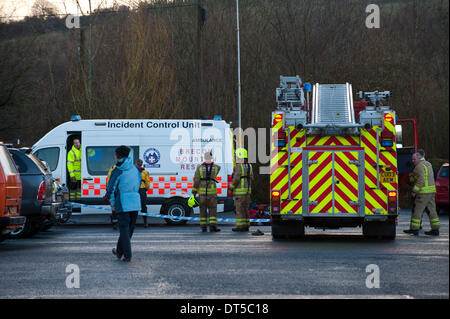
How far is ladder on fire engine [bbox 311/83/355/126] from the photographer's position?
1491cm

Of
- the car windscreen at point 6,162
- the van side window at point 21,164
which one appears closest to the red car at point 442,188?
the van side window at point 21,164

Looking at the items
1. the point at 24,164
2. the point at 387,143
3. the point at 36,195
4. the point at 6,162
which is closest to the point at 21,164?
the point at 24,164

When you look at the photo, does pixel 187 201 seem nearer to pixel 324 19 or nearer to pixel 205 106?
pixel 205 106

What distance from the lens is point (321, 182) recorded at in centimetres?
1485

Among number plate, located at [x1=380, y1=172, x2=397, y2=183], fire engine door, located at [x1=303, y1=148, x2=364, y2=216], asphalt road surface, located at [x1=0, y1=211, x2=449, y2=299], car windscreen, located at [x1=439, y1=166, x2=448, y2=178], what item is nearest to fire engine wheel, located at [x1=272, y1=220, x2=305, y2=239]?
asphalt road surface, located at [x1=0, y1=211, x2=449, y2=299]

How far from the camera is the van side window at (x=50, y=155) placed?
21.4 metres

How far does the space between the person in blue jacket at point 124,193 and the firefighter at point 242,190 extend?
6.44m

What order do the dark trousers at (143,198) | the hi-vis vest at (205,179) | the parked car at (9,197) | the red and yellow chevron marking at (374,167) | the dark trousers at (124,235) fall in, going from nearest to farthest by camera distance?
the dark trousers at (124,235), the parked car at (9,197), the red and yellow chevron marking at (374,167), the hi-vis vest at (205,179), the dark trousers at (143,198)

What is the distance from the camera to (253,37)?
3744 centimetres

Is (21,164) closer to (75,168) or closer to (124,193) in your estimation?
(124,193)

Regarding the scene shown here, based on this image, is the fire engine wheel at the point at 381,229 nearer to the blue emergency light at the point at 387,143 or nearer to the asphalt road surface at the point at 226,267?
the asphalt road surface at the point at 226,267

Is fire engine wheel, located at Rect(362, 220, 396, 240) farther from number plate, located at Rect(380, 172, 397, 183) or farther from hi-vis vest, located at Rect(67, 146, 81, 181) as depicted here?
hi-vis vest, located at Rect(67, 146, 81, 181)

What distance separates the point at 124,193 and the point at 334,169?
459cm
